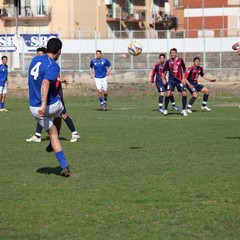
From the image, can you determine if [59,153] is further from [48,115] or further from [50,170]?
[50,170]

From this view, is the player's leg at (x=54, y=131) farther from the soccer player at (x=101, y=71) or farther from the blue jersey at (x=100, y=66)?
the blue jersey at (x=100, y=66)

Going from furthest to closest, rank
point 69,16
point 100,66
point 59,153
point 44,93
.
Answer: point 69,16, point 100,66, point 59,153, point 44,93

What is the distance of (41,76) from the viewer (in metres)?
11.5

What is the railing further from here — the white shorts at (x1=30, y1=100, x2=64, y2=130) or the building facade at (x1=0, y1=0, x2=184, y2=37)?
the white shorts at (x1=30, y1=100, x2=64, y2=130)

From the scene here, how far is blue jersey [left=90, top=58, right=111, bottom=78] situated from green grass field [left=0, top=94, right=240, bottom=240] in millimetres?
10272

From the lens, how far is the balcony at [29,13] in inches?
2451

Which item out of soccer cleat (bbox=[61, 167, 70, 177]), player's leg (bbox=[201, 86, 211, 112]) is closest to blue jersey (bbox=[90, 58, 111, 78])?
player's leg (bbox=[201, 86, 211, 112])

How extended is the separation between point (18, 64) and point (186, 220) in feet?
129

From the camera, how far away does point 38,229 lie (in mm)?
8039

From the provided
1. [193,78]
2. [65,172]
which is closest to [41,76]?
[65,172]

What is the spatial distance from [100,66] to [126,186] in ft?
63.2

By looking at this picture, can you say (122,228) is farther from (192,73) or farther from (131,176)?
(192,73)

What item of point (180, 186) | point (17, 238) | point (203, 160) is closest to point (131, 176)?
point (180, 186)

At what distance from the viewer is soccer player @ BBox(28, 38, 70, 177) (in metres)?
11.3
